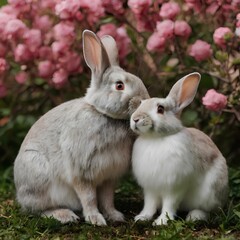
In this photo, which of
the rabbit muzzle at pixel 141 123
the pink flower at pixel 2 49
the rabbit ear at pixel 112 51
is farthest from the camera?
the pink flower at pixel 2 49

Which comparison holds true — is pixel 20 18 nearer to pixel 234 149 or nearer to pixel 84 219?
pixel 84 219

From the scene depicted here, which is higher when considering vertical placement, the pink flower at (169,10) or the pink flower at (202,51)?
the pink flower at (169,10)

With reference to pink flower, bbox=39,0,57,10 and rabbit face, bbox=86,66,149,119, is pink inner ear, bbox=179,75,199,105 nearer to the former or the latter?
rabbit face, bbox=86,66,149,119

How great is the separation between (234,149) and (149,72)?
1384 mm

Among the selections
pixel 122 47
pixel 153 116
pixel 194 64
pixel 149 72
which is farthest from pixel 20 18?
pixel 153 116

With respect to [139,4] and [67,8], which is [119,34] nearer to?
[139,4]

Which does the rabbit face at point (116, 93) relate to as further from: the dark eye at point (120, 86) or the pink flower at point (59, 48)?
the pink flower at point (59, 48)

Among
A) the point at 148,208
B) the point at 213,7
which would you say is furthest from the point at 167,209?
the point at 213,7

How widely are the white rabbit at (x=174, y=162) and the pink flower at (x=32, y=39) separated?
1784 mm

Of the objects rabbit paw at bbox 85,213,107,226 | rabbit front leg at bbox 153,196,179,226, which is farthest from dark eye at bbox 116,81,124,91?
rabbit paw at bbox 85,213,107,226

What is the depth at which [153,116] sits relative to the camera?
3852 millimetres

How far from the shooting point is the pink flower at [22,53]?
5293 millimetres

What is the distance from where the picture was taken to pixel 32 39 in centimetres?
530

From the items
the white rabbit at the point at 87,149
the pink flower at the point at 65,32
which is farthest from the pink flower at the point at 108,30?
the white rabbit at the point at 87,149
